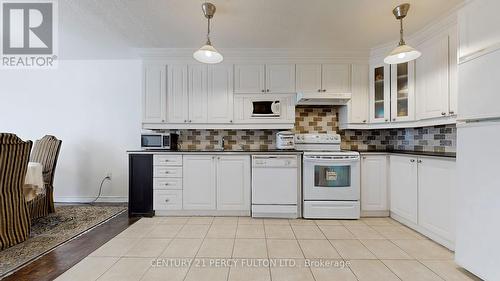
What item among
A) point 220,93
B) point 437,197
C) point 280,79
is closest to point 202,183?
point 220,93

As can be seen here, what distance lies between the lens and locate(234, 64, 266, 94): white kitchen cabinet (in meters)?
3.51

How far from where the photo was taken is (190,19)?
2617 mm

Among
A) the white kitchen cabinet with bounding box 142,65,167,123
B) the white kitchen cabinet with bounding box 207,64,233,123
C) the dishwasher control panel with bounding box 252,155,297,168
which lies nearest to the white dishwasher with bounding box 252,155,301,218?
the dishwasher control panel with bounding box 252,155,297,168

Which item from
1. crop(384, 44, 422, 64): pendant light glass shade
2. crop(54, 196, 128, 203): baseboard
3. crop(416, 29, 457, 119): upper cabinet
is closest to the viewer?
crop(384, 44, 422, 64): pendant light glass shade

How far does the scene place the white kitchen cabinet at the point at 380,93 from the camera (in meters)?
3.29

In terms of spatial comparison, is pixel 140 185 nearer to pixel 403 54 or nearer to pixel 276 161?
pixel 276 161

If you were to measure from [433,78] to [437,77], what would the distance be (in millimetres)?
51

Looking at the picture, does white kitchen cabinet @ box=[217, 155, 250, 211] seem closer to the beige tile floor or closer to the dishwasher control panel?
the dishwasher control panel

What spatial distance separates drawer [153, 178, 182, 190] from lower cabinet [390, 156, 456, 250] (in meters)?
2.91

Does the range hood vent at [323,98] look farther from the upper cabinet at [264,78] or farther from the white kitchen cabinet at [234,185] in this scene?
the white kitchen cabinet at [234,185]

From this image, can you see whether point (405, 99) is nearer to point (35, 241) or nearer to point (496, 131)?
point (496, 131)

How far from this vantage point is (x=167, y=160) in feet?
10.7

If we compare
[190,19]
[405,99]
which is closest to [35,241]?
[190,19]

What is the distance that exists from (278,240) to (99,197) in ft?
10.7
